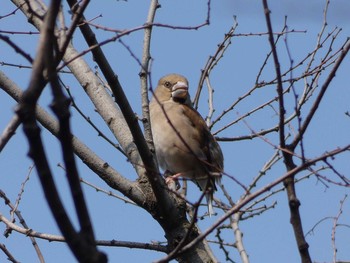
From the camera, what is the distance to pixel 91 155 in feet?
15.0

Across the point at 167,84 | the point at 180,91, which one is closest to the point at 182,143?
the point at 180,91

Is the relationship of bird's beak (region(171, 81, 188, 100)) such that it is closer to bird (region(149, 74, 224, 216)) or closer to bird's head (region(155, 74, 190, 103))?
bird's head (region(155, 74, 190, 103))

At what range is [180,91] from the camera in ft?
23.6

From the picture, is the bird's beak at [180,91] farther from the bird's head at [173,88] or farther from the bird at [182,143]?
the bird at [182,143]

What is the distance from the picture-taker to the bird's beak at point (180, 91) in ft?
23.6

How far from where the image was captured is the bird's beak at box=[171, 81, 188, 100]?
720 cm

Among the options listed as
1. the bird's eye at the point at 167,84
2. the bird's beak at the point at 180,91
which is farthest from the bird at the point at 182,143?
the bird's eye at the point at 167,84

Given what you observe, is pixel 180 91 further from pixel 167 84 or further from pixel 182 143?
pixel 182 143

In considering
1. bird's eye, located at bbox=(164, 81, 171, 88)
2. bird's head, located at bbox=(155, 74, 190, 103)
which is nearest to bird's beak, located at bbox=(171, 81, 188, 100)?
bird's head, located at bbox=(155, 74, 190, 103)

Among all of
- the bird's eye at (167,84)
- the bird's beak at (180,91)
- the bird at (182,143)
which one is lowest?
the bird at (182,143)

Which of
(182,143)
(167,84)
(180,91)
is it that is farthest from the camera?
(167,84)

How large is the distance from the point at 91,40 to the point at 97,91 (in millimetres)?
1371

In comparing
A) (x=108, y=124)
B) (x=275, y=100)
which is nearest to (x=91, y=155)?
(x=108, y=124)

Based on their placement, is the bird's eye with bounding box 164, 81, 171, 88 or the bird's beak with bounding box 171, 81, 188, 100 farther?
the bird's eye with bounding box 164, 81, 171, 88
